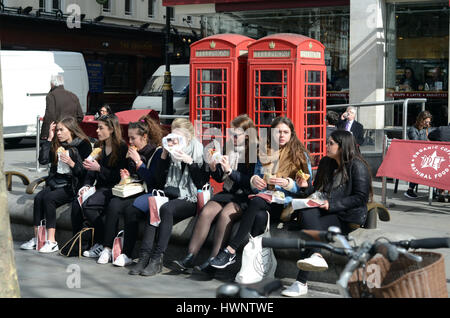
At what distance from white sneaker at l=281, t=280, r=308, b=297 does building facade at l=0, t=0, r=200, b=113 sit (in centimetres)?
2247

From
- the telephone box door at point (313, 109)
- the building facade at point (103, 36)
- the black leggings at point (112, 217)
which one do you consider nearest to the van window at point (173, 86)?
the building facade at point (103, 36)

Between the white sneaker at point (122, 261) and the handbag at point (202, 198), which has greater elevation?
the handbag at point (202, 198)

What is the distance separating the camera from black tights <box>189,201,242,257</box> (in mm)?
6941

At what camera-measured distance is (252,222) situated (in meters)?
6.75

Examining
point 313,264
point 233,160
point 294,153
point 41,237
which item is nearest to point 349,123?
point 233,160

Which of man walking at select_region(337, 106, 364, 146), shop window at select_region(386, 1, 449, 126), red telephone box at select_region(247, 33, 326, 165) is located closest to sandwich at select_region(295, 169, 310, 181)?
red telephone box at select_region(247, 33, 326, 165)

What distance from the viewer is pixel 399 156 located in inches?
400

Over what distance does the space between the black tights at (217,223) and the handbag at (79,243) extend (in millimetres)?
1442

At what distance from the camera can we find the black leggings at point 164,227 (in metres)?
7.18

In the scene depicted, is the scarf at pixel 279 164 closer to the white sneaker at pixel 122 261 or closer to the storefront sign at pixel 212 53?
the white sneaker at pixel 122 261

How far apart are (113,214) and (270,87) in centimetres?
363

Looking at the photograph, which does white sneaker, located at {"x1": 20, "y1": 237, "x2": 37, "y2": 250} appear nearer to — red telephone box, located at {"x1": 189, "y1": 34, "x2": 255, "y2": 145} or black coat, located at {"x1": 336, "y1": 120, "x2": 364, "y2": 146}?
red telephone box, located at {"x1": 189, "y1": 34, "x2": 255, "y2": 145}
